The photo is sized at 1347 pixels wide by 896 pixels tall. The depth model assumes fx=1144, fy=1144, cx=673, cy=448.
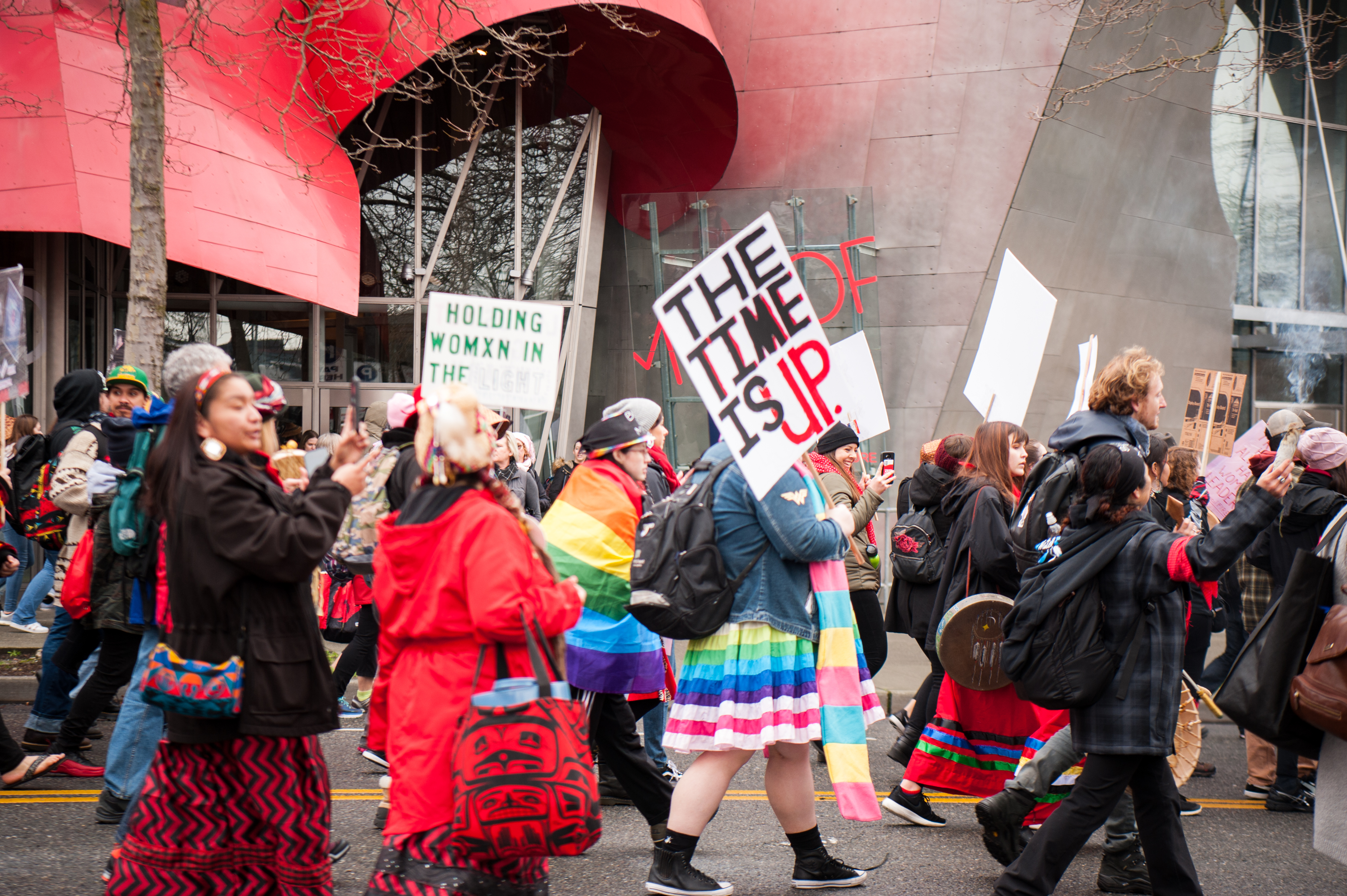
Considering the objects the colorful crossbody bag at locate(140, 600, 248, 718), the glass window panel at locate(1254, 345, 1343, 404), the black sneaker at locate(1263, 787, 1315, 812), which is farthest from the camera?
the glass window panel at locate(1254, 345, 1343, 404)

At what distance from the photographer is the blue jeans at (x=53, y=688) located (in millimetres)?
6031

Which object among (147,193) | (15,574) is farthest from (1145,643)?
(15,574)

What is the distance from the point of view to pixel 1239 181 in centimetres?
1834

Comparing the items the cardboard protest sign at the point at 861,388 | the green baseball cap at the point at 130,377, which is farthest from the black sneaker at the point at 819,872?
the green baseball cap at the point at 130,377

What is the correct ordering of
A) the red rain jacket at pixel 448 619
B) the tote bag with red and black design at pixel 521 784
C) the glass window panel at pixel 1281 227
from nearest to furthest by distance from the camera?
the tote bag with red and black design at pixel 521 784
the red rain jacket at pixel 448 619
the glass window panel at pixel 1281 227

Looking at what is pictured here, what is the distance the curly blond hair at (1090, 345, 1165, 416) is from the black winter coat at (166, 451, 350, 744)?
119 inches

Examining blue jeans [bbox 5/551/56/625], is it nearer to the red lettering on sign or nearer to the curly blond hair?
the red lettering on sign

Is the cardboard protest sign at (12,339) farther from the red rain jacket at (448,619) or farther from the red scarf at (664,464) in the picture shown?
the red rain jacket at (448,619)

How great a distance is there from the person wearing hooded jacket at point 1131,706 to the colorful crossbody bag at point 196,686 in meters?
2.62

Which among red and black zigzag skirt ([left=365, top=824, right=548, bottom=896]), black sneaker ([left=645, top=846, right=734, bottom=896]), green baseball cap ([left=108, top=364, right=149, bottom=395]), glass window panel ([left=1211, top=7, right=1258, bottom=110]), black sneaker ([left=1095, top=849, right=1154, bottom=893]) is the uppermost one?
glass window panel ([left=1211, top=7, right=1258, bottom=110])

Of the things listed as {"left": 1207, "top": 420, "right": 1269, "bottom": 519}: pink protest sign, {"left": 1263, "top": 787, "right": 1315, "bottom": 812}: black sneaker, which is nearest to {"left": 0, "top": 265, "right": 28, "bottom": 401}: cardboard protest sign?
{"left": 1263, "top": 787, "right": 1315, "bottom": 812}: black sneaker

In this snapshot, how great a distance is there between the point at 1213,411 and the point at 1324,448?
5.18m

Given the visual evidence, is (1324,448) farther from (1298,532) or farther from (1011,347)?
(1011,347)

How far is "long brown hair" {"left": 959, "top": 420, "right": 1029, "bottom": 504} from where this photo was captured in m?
5.48
